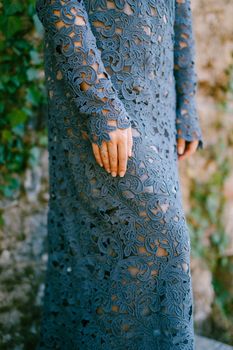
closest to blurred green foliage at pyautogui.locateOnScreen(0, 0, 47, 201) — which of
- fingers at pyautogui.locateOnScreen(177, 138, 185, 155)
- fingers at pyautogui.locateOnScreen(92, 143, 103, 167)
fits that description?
fingers at pyautogui.locateOnScreen(177, 138, 185, 155)

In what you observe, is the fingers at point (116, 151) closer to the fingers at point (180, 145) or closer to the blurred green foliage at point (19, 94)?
the fingers at point (180, 145)

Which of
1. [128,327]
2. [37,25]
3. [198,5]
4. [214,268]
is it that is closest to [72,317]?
[128,327]

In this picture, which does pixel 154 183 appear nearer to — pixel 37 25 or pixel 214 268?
pixel 37 25

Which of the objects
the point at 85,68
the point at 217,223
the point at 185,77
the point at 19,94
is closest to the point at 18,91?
the point at 19,94

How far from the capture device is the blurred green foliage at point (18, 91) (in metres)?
2.31

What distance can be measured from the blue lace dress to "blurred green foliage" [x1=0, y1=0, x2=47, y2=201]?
703 mm

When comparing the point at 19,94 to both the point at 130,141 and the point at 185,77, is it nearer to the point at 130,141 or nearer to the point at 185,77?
the point at 185,77

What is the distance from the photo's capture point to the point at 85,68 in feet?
4.63

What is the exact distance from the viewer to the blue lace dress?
1424 millimetres

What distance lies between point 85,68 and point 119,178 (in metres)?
0.36

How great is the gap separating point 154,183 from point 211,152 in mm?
1775

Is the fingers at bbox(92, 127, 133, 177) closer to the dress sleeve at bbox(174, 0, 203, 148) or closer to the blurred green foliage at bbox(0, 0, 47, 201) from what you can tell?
the dress sleeve at bbox(174, 0, 203, 148)

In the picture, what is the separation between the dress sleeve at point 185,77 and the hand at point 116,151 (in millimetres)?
557

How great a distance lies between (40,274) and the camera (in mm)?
2471
